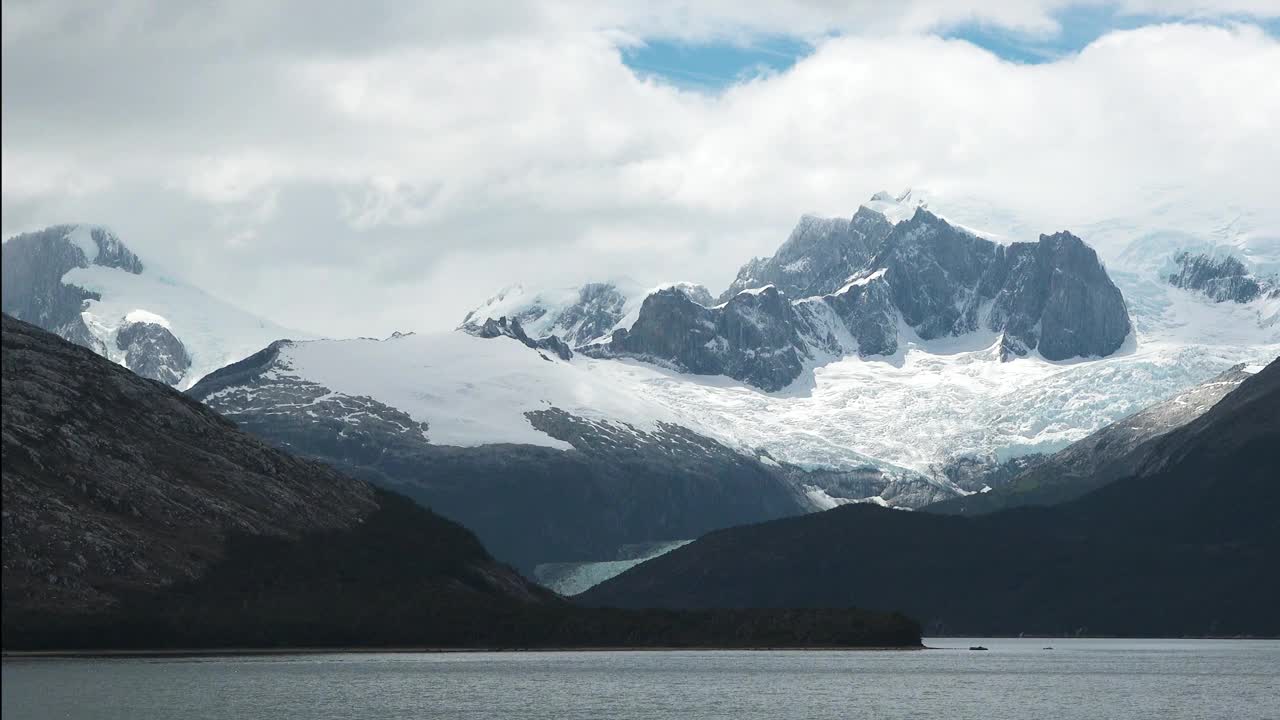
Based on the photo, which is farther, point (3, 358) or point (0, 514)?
point (3, 358)

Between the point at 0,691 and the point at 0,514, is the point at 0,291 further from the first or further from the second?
the point at 0,691

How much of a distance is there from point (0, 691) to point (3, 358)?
4091 centimetres

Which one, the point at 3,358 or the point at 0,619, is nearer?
the point at 0,619

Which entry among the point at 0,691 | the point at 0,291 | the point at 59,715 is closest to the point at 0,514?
the point at 0,291

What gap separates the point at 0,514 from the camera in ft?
438

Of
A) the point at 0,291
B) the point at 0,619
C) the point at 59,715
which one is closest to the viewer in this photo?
the point at 0,291

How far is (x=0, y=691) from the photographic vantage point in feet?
505

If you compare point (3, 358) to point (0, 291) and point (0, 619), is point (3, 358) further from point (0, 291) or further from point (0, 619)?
point (0, 291)

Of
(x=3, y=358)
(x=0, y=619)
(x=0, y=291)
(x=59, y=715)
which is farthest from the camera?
(x=59, y=715)

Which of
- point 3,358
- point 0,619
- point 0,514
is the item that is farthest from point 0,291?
point 3,358

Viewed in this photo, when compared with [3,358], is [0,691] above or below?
below

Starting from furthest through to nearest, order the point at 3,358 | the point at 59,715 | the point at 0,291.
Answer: the point at 59,715
the point at 3,358
the point at 0,291

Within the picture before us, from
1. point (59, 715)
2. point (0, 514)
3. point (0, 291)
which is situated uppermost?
point (0, 291)

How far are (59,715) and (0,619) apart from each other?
157 feet
